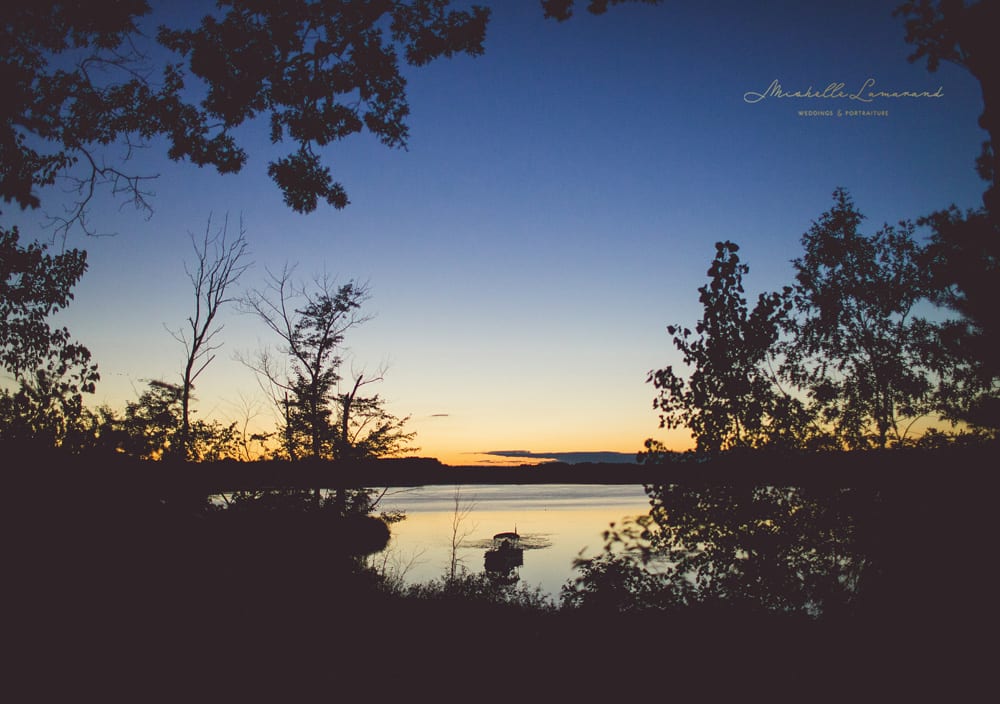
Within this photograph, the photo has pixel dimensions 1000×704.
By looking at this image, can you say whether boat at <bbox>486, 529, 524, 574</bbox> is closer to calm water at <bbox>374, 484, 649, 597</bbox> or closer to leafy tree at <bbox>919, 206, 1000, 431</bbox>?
calm water at <bbox>374, 484, 649, 597</bbox>

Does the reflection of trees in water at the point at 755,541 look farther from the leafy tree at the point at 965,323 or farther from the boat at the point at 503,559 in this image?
the boat at the point at 503,559

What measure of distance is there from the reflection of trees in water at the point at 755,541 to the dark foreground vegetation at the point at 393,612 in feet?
0.45

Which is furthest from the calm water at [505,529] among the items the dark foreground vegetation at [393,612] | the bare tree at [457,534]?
the dark foreground vegetation at [393,612]

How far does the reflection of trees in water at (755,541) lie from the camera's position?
8.14 meters

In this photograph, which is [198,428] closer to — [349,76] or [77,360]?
[77,360]

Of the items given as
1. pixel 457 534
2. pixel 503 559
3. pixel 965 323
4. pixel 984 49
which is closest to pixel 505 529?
pixel 457 534

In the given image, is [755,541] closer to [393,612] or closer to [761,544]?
[761,544]

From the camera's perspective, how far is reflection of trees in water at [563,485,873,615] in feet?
26.7

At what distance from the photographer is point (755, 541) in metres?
8.33

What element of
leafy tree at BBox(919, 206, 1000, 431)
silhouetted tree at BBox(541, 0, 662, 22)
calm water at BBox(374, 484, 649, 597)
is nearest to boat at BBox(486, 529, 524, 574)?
calm water at BBox(374, 484, 649, 597)

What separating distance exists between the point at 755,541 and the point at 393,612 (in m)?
6.85

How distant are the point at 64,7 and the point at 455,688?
36.4 feet

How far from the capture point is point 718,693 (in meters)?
7.10

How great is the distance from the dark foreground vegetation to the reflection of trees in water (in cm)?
14
